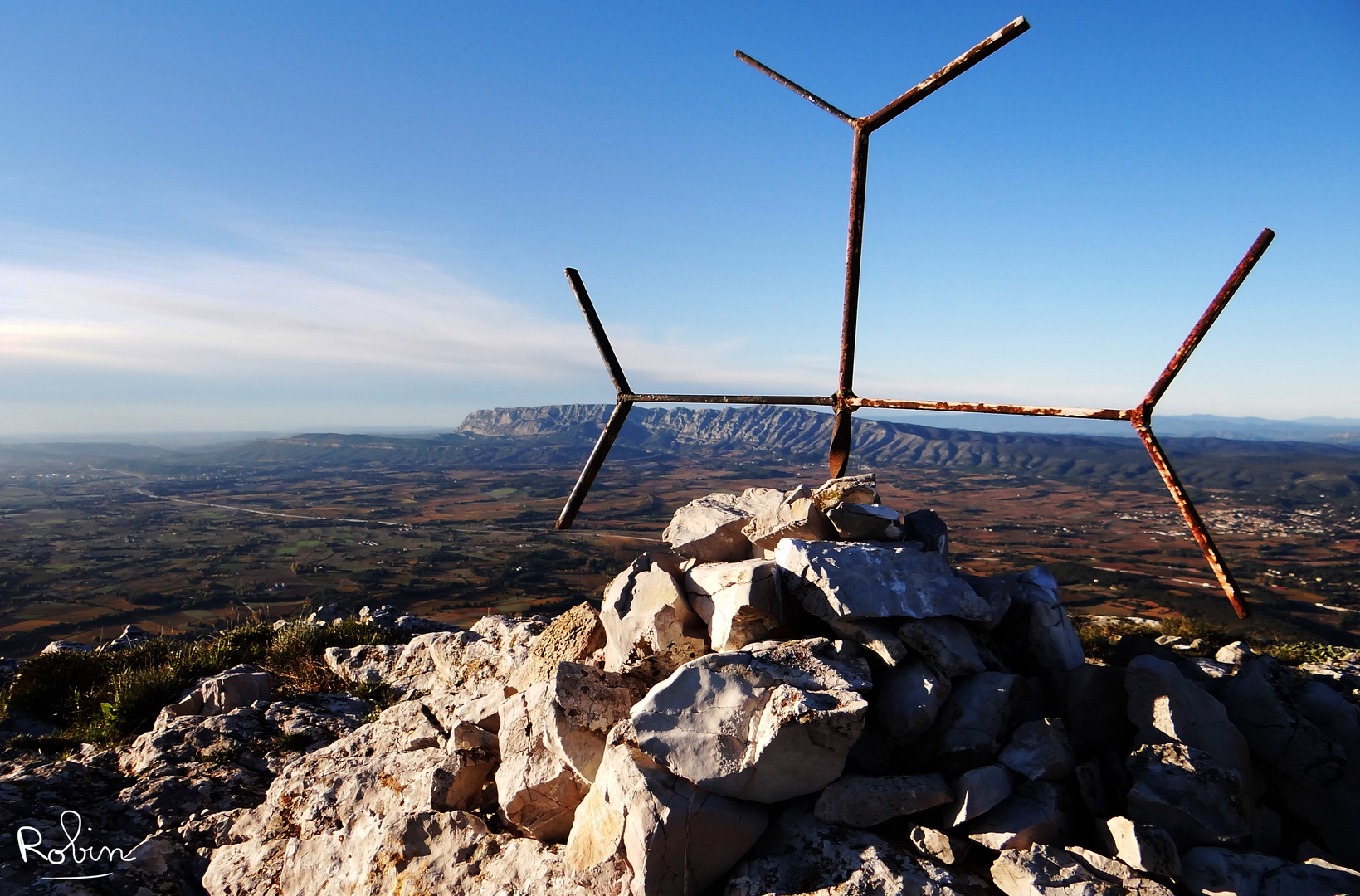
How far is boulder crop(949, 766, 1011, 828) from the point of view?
4043mm

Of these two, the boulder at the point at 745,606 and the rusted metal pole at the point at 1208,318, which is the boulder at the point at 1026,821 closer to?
the boulder at the point at 745,606

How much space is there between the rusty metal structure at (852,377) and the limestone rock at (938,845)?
2210 mm

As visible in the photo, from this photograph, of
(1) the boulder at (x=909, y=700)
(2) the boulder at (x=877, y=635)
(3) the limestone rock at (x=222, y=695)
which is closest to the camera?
(1) the boulder at (x=909, y=700)

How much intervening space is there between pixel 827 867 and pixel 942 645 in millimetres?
1950

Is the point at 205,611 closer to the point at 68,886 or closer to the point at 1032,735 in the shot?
Answer: the point at 68,886

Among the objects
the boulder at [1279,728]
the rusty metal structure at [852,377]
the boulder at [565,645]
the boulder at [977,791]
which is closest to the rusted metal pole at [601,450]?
the rusty metal structure at [852,377]

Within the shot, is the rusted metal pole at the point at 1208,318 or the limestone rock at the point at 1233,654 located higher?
the rusted metal pole at the point at 1208,318

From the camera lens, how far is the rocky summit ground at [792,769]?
13.2 ft

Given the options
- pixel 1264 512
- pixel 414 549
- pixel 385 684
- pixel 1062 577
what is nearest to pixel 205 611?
pixel 414 549

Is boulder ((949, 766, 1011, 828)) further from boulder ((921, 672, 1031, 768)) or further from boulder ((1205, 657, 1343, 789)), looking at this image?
boulder ((1205, 657, 1343, 789))

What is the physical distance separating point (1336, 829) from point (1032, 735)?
2334 mm

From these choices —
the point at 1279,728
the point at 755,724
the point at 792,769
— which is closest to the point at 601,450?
the point at 755,724

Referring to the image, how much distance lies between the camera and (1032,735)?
4.56 m

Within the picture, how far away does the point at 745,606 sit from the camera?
5203 millimetres
